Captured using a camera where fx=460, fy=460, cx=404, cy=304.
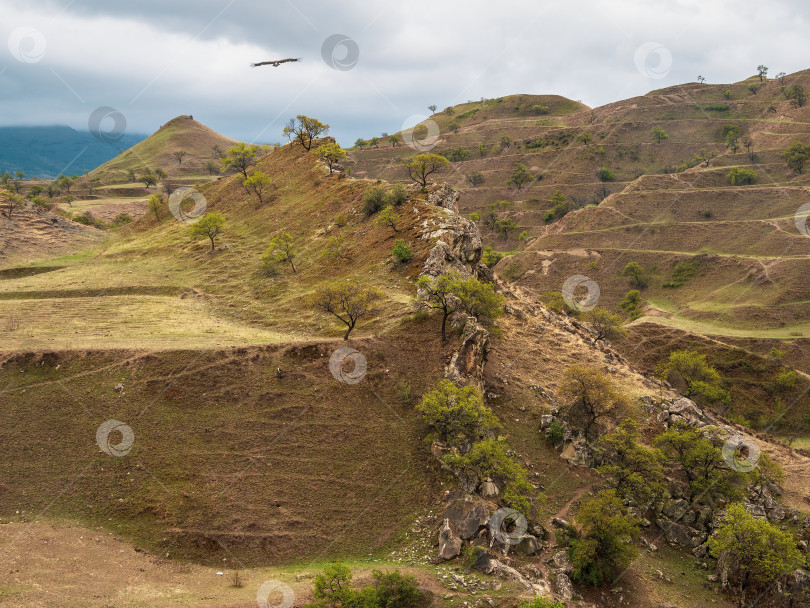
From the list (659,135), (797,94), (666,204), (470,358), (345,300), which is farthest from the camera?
(659,135)

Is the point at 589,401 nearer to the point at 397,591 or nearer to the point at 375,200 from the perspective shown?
the point at 397,591

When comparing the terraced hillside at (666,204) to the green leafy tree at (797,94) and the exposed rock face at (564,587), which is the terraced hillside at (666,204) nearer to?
the green leafy tree at (797,94)

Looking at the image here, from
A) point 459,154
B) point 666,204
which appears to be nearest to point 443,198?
point 666,204

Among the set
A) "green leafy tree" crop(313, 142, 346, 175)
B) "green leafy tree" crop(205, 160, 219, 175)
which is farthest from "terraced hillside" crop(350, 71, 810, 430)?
"green leafy tree" crop(205, 160, 219, 175)

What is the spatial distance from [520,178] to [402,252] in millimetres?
101405

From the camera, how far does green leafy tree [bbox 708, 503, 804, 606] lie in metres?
27.6

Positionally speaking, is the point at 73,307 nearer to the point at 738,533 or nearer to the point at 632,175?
the point at 738,533

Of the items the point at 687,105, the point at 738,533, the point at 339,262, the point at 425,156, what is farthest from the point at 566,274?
the point at 687,105

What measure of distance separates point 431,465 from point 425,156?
39.3 metres

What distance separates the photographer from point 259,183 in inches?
2842

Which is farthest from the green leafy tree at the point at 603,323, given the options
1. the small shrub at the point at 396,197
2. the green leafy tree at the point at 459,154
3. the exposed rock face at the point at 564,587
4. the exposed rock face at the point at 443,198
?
the green leafy tree at the point at 459,154

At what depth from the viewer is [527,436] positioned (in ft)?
120

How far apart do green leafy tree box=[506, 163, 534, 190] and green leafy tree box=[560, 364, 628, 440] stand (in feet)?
353

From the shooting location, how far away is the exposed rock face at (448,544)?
25453 millimetres
